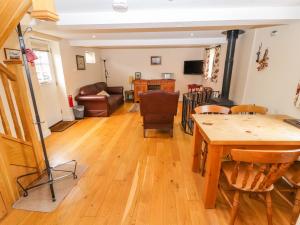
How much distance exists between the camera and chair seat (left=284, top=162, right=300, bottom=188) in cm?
139

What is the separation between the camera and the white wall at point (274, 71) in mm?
2225

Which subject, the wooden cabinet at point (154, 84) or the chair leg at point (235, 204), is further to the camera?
the wooden cabinet at point (154, 84)

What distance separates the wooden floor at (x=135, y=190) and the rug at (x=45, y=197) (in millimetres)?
64

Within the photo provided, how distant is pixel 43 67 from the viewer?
3.85m

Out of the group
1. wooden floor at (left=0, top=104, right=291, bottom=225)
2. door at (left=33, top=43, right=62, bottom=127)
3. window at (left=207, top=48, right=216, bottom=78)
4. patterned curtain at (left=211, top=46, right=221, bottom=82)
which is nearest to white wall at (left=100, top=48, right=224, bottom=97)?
window at (left=207, top=48, right=216, bottom=78)

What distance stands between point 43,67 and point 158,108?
2.98 meters

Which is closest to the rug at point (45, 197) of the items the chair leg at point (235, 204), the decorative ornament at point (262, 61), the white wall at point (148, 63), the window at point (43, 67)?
the chair leg at point (235, 204)

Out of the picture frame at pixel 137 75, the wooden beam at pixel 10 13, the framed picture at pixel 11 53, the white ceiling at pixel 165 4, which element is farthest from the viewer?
the picture frame at pixel 137 75

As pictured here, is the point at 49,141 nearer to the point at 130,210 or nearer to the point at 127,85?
the point at 130,210

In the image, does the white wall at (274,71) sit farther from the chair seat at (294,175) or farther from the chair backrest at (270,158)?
the chair backrest at (270,158)

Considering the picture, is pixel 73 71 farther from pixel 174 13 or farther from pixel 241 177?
pixel 241 177

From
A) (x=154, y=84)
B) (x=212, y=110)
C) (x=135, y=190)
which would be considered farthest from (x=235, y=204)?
(x=154, y=84)

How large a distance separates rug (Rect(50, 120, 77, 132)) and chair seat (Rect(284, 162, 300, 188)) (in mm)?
4074

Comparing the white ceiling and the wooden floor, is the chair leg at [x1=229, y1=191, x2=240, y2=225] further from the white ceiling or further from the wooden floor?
the white ceiling
